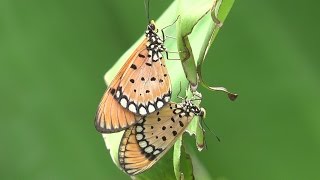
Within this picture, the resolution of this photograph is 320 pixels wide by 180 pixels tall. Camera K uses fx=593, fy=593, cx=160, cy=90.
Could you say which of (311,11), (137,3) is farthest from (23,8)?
(311,11)

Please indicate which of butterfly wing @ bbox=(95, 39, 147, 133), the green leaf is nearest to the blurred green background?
the green leaf

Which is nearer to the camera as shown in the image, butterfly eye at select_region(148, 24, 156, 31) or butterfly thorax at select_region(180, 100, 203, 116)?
butterfly thorax at select_region(180, 100, 203, 116)

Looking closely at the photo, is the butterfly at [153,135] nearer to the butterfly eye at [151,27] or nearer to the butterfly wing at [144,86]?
the butterfly wing at [144,86]

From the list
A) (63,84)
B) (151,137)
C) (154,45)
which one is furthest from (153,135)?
(63,84)

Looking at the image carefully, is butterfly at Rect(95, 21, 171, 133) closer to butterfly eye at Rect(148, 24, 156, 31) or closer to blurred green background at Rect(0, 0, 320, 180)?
butterfly eye at Rect(148, 24, 156, 31)

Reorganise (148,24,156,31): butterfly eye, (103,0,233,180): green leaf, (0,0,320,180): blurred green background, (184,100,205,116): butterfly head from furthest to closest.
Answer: (0,0,320,180): blurred green background, (148,24,156,31): butterfly eye, (184,100,205,116): butterfly head, (103,0,233,180): green leaf

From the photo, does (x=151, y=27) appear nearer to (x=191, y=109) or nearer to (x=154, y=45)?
(x=154, y=45)

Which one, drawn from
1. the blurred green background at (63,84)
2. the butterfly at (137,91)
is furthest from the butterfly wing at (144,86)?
the blurred green background at (63,84)
